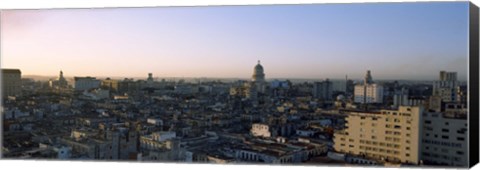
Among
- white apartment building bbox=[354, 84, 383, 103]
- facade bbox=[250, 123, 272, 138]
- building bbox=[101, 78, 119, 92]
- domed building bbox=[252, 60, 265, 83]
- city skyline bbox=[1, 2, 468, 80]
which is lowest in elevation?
facade bbox=[250, 123, 272, 138]

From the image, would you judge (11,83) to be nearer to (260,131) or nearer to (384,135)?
(260,131)

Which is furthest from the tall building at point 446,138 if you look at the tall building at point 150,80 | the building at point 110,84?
the building at point 110,84

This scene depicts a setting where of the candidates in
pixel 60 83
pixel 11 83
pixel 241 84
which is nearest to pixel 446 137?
pixel 241 84

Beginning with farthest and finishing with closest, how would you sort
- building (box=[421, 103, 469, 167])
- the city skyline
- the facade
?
1. the facade
2. the city skyline
3. building (box=[421, 103, 469, 167])

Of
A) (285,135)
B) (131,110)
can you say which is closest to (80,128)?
(131,110)

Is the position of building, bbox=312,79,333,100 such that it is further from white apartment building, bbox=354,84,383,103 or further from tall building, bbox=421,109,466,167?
tall building, bbox=421,109,466,167

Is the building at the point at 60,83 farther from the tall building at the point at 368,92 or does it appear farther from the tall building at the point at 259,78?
the tall building at the point at 368,92

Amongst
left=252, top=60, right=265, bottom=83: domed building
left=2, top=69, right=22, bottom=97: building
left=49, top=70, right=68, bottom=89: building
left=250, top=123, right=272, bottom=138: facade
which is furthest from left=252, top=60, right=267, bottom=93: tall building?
left=2, top=69, right=22, bottom=97: building
